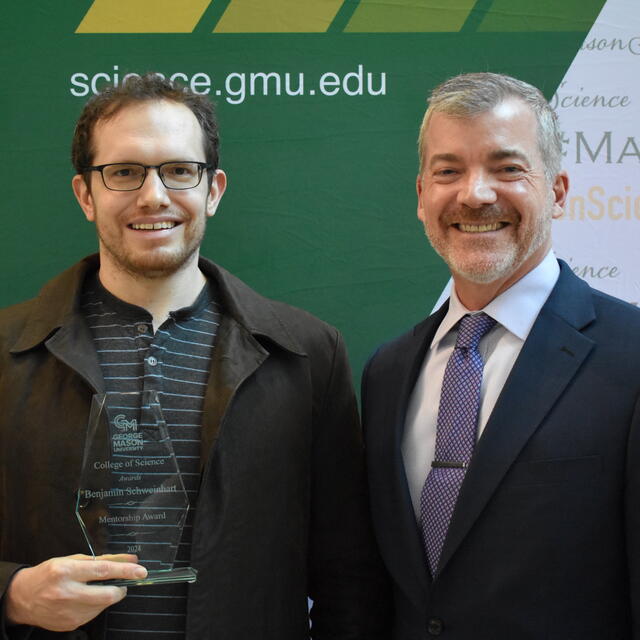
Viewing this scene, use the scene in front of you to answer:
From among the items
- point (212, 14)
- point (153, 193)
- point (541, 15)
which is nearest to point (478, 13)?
point (541, 15)

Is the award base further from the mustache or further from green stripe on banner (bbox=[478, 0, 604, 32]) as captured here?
green stripe on banner (bbox=[478, 0, 604, 32])

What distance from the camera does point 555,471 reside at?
1.64 m

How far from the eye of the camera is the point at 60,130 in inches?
99.9

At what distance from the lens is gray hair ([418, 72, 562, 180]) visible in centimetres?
184

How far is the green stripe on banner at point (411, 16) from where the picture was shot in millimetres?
2525

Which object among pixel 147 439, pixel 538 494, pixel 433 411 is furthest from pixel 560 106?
pixel 147 439

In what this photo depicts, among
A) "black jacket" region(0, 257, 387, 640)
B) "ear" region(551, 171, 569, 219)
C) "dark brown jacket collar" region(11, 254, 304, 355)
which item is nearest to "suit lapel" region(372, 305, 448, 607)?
"black jacket" region(0, 257, 387, 640)

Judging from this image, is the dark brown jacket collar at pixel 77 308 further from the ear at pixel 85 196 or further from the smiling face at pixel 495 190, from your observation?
the smiling face at pixel 495 190

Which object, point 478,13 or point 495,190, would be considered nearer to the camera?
point 495,190

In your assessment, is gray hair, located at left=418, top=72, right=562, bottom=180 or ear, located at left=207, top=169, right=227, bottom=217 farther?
ear, located at left=207, top=169, right=227, bottom=217

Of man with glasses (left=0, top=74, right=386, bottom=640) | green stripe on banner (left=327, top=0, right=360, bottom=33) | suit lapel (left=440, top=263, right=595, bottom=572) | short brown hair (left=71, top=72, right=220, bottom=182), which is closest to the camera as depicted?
suit lapel (left=440, top=263, right=595, bottom=572)

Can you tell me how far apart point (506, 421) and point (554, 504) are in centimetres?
18

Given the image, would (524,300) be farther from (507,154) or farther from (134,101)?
(134,101)

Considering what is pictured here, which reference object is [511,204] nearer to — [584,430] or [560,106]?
[584,430]
